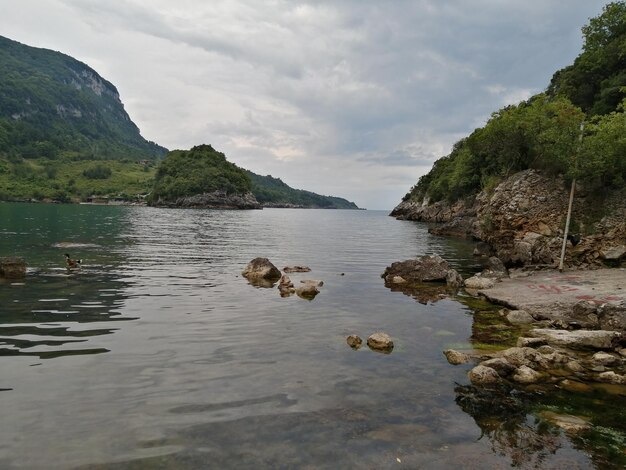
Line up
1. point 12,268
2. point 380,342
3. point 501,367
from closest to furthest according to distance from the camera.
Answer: point 501,367 < point 380,342 < point 12,268

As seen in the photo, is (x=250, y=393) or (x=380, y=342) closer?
(x=250, y=393)

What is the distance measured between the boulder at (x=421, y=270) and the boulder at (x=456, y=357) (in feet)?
54.7

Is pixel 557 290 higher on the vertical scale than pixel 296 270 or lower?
higher

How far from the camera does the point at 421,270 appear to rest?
3269cm

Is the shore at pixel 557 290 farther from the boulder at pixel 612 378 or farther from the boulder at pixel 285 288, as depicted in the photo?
the boulder at pixel 285 288

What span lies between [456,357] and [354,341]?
4.05 m

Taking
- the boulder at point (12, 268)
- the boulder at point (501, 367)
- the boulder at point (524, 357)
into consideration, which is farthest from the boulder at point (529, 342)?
the boulder at point (12, 268)

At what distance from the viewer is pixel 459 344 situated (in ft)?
56.0

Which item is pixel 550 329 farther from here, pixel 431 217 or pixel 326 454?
pixel 431 217

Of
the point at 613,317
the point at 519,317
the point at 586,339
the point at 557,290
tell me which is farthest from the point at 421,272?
the point at 586,339

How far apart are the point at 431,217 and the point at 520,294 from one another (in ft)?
372

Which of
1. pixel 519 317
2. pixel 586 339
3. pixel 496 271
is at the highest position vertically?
pixel 496 271

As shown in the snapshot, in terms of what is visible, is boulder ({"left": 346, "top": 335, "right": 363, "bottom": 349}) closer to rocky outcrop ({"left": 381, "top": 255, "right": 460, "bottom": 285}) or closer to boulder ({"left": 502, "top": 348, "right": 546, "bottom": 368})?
boulder ({"left": 502, "top": 348, "right": 546, "bottom": 368})

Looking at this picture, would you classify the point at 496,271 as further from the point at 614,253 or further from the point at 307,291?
the point at 307,291
